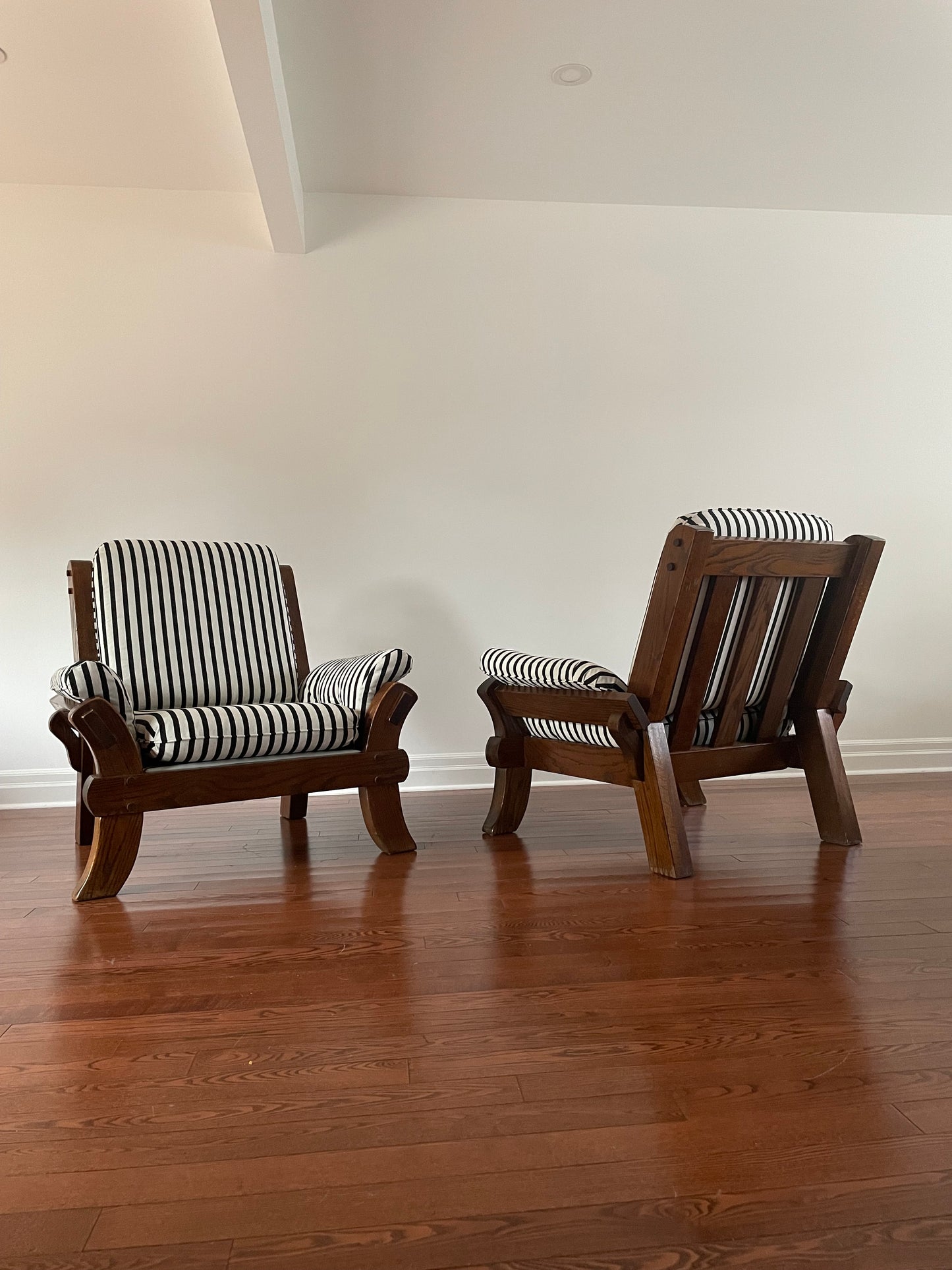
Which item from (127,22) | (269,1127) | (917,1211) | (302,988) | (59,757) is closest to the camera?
(917,1211)

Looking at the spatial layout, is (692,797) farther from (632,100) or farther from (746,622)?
(632,100)

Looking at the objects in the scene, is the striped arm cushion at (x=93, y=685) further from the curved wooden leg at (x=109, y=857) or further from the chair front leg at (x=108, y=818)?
the curved wooden leg at (x=109, y=857)

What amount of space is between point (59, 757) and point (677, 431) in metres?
2.86

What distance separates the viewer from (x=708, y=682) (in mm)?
2393

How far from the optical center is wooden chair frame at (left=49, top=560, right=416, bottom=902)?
2189 millimetres

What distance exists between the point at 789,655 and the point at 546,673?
0.66m

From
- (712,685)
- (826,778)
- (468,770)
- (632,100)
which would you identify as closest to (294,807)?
(468,770)

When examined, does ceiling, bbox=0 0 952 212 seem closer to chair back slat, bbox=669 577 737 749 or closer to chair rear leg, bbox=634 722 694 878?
chair back slat, bbox=669 577 737 749

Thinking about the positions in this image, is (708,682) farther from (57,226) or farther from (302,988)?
(57,226)

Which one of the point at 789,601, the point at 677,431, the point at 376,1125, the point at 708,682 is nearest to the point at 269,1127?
the point at 376,1125

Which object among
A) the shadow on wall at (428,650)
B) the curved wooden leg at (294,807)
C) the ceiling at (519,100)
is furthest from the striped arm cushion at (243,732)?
the ceiling at (519,100)

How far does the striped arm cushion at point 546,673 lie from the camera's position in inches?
90.9

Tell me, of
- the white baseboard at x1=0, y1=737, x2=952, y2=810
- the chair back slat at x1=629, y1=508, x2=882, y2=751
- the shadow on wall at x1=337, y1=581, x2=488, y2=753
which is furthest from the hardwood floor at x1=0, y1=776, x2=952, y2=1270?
the shadow on wall at x1=337, y1=581, x2=488, y2=753

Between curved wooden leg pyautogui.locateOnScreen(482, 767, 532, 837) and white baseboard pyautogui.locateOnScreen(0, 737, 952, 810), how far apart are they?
968 millimetres
